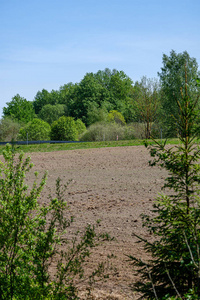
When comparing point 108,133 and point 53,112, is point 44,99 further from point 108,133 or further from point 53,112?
point 108,133

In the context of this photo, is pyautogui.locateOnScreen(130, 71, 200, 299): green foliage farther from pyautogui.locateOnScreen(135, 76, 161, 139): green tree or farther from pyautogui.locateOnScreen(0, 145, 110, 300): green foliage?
pyautogui.locateOnScreen(135, 76, 161, 139): green tree

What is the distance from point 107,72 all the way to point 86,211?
64.0 metres

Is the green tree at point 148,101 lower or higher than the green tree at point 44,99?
lower

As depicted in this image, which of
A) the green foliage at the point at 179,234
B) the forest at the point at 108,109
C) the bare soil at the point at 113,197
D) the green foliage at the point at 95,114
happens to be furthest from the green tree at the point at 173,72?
the green foliage at the point at 179,234

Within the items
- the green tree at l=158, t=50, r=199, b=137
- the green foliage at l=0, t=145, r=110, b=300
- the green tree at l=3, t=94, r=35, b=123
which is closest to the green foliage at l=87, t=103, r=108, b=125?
the green tree at l=158, t=50, r=199, b=137

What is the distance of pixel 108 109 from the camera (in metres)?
56.5

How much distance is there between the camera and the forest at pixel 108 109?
31.5 meters

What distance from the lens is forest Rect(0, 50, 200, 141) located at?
1241 inches

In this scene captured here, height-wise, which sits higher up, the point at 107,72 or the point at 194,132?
the point at 107,72

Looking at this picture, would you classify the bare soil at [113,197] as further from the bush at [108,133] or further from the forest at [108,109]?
the bush at [108,133]

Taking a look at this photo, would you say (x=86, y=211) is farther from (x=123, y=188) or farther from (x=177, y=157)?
(x=177, y=157)

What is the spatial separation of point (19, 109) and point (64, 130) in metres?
28.7

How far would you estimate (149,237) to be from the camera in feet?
18.3

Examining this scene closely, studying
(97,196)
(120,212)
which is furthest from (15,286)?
(97,196)
